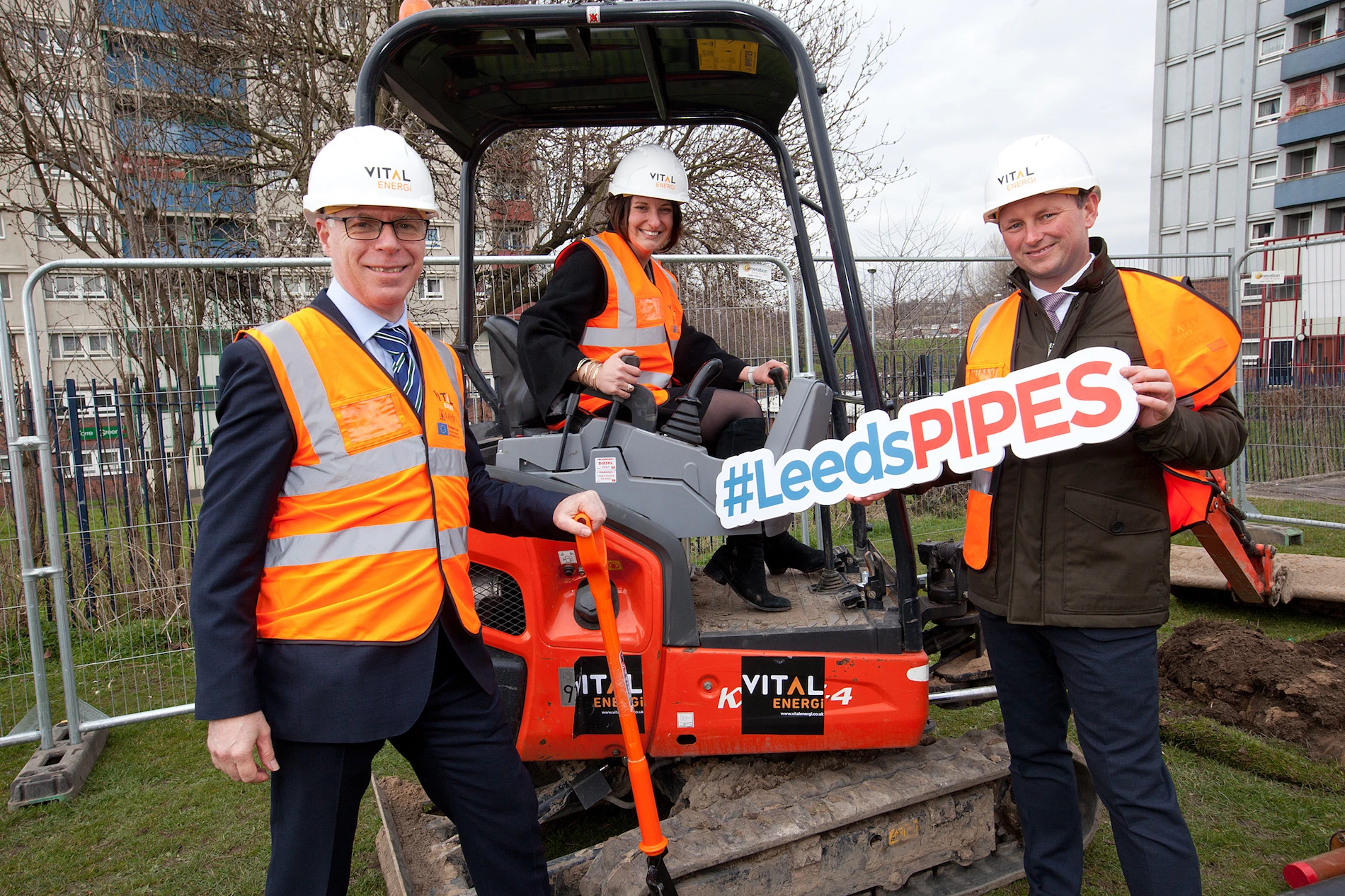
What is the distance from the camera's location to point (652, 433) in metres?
2.81

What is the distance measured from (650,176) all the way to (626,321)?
522 millimetres

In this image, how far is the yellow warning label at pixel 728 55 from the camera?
2.79 meters

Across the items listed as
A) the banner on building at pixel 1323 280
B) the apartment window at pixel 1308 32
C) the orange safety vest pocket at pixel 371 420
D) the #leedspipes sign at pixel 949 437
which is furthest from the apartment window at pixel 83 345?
the apartment window at pixel 1308 32

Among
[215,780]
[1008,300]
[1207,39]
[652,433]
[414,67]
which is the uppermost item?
[1207,39]

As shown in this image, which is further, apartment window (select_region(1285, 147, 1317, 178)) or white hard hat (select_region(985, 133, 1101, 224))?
apartment window (select_region(1285, 147, 1317, 178))

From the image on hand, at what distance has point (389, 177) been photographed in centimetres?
185

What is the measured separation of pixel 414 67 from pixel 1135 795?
3.00m

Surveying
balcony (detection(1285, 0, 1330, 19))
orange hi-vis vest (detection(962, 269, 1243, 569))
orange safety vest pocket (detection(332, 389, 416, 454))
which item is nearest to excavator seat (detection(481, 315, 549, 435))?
orange safety vest pocket (detection(332, 389, 416, 454))

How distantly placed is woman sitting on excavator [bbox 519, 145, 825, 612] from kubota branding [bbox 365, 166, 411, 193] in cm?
101

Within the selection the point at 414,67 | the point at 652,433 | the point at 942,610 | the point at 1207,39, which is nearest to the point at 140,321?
the point at 414,67

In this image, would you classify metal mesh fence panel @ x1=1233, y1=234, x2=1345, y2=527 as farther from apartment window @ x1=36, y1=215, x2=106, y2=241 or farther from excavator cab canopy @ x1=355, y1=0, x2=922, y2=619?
apartment window @ x1=36, y1=215, x2=106, y2=241

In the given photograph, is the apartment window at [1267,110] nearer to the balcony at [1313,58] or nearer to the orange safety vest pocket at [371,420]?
the balcony at [1313,58]

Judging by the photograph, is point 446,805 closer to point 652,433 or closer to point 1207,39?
point 652,433

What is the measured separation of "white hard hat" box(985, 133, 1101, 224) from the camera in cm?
207
